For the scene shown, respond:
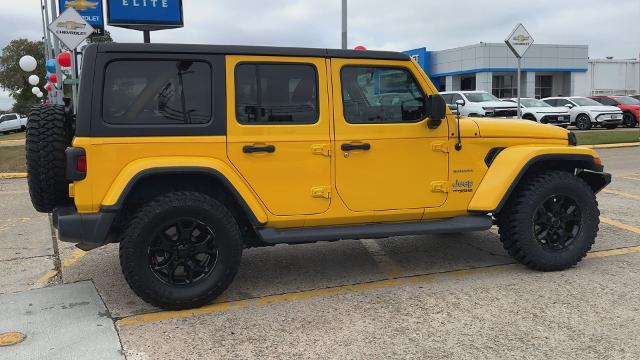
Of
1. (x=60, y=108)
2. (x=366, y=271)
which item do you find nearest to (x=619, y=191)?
(x=366, y=271)

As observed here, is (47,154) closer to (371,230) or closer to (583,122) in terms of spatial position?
(371,230)

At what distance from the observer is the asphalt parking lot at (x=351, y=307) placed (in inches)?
130

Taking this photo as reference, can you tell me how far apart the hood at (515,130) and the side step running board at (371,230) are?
0.70 m

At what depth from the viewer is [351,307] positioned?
3.94m

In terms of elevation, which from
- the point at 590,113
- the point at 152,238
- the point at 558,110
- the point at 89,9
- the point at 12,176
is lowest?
the point at 12,176

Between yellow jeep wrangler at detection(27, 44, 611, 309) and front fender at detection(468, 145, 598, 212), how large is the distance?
0.01 metres

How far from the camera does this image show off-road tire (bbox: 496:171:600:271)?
4496mm

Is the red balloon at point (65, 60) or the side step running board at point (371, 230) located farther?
the red balloon at point (65, 60)

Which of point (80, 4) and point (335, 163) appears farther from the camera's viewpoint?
point (80, 4)

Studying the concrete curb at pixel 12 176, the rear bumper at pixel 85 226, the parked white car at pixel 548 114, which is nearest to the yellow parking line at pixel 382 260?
the rear bumper at pixel 85 226

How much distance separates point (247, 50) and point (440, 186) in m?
1.83

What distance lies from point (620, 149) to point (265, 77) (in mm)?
13797

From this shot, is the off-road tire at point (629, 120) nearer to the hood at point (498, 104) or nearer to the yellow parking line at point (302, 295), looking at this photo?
the hood at point (498, 104)

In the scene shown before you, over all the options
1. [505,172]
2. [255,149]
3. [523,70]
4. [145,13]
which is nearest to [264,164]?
[255,149]
